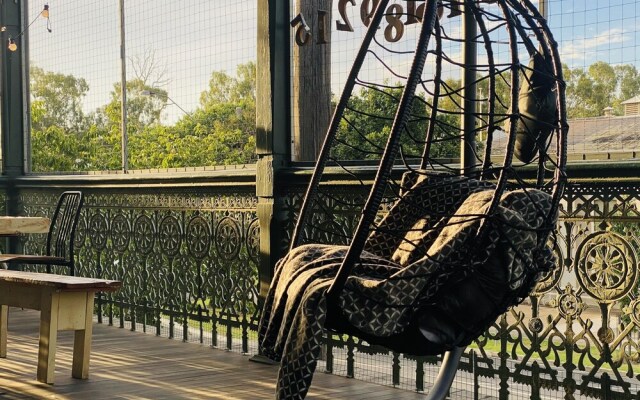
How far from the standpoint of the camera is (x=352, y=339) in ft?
17.7

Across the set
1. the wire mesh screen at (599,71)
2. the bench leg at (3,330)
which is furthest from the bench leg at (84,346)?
the wire mesh screen at (599,71)

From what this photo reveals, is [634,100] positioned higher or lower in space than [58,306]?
higher

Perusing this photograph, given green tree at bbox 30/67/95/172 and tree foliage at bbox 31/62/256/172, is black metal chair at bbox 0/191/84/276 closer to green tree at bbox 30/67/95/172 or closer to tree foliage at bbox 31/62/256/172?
tree foliage at bbox 31/62/256/172

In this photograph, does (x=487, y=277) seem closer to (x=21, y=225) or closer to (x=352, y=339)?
(x=352, y=339)

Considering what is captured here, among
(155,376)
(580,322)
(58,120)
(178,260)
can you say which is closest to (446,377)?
(580,322)

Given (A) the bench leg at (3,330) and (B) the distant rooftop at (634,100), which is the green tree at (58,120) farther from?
(B) the distant rooftop at (634,100)

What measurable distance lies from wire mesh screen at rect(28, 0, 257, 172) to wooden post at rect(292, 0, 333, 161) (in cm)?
58

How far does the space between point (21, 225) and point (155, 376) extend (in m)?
2.05

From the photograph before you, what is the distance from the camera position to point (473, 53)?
4.89 m

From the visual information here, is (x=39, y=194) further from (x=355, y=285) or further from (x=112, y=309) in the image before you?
(x=355, y=285)

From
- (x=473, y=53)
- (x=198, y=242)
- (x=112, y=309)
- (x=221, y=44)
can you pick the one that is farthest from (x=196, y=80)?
(x=473, y=53)

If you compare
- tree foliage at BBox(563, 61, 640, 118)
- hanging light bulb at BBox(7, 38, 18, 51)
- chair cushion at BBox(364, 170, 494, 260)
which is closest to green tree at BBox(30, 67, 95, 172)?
hanging light bulb at BBox(7, 38, 18, 51)

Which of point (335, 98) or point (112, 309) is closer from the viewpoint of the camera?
point (335, 98)

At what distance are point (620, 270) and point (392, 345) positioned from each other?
4.92 feet
